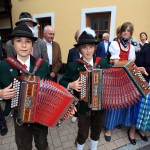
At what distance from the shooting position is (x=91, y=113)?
2.19m

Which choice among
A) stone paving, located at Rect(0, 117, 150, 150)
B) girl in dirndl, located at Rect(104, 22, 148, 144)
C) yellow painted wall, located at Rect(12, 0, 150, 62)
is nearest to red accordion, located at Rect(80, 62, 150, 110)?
girl in dirndl, located at Rect(104, 22, 148, 144)

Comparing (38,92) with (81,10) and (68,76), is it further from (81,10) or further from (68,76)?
(81,10)

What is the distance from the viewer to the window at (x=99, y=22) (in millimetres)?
6215

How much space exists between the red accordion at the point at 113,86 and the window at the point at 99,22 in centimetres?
455

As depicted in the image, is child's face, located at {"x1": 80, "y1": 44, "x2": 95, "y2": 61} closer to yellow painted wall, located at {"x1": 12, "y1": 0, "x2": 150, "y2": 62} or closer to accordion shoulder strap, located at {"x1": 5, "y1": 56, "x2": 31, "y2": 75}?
accordion shoulder strap, located at {"x1": 5, "y1": 56, "x2": 31, "y2": 75}

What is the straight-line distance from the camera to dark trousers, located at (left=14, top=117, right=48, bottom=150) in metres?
1.90

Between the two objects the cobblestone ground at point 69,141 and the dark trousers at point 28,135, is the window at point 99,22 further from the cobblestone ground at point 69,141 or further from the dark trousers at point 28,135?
the dark trousers at point 28,135

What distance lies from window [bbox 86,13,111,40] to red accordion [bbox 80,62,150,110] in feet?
14.9

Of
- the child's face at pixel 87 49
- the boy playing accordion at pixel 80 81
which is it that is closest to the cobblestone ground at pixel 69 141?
the boy playing accordion at pixel 80 81

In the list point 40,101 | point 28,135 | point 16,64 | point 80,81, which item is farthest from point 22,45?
point 28,135

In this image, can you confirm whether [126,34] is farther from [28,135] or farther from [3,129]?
[3,129]

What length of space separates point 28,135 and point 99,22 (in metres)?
5.37

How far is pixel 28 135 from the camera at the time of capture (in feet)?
6.44

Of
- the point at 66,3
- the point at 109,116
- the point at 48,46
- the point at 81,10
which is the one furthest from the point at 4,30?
the point at 109,116
